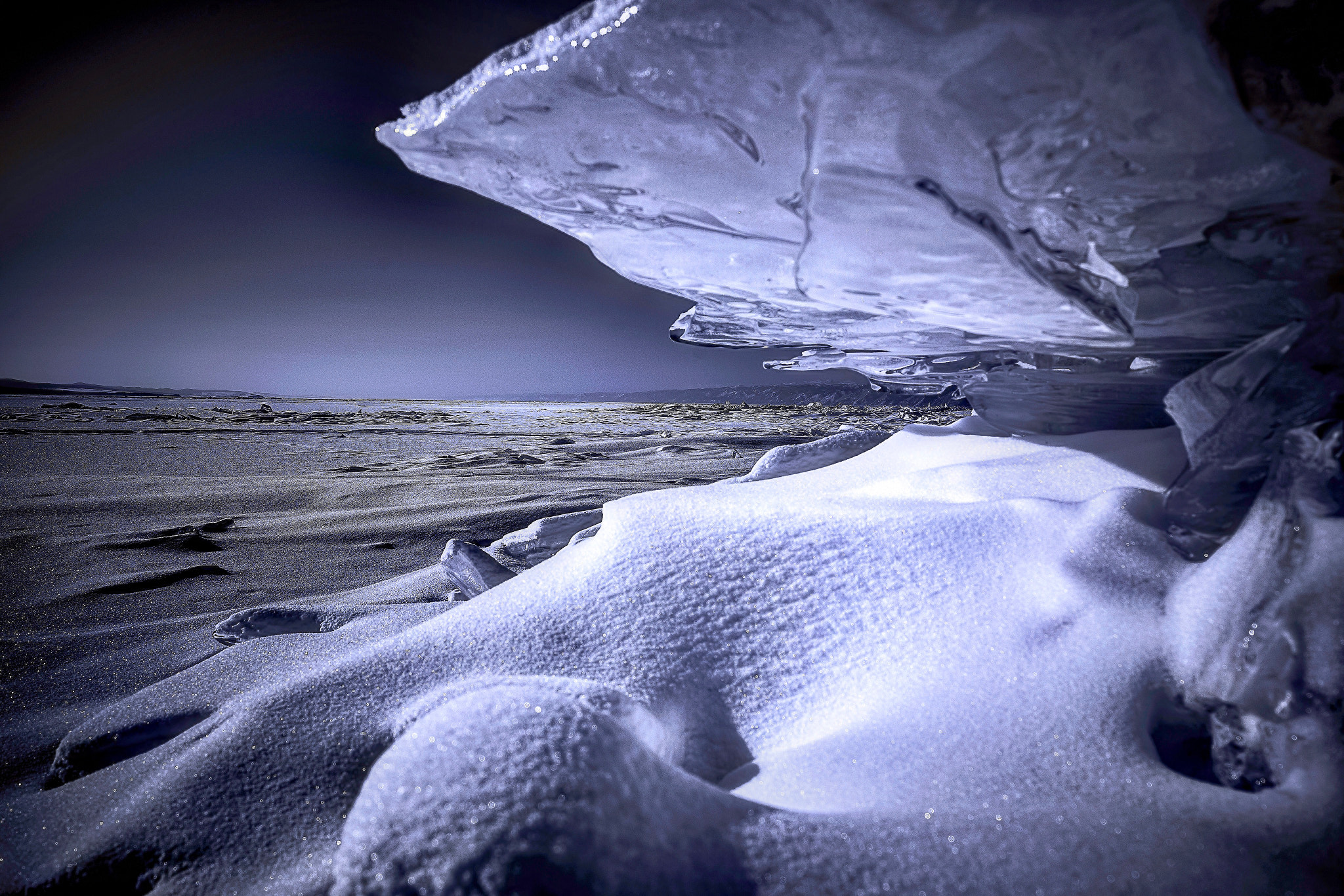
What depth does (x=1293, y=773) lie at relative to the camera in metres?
0.51

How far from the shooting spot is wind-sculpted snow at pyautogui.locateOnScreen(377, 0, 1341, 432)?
1.83ft

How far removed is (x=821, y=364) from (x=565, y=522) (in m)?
0.90

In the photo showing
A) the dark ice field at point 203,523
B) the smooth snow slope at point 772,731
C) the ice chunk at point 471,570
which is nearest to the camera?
the smooth snow slope at point 772,731

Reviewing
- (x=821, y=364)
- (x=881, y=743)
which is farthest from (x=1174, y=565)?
(x=821, y=364)

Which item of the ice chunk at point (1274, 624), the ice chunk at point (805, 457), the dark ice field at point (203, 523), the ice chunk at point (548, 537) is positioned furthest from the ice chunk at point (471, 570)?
the ice chunk at point (1274, 624)

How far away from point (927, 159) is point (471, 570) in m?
1.20

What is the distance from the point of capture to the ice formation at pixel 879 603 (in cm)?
47

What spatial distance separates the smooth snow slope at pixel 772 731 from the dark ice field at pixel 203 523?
0.37 metres

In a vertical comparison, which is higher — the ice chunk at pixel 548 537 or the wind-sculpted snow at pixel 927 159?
the wind-sculpted snow at pixel 927 159

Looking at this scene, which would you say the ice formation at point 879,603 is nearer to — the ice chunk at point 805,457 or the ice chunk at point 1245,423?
the ice chunk at point 1245,423

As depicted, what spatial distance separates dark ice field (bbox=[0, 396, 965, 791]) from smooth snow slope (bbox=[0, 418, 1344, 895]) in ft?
1.22

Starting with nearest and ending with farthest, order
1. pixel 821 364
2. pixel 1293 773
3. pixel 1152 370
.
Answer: pixel 1293 773 → pixel 1152 370 → pixel 821 364

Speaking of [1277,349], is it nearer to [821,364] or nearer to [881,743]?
[881,743]

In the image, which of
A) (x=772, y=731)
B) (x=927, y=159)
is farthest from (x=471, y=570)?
(x=927, y=159)
